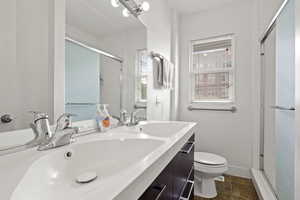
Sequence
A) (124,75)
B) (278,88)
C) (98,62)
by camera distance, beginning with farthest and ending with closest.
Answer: (278,88), (124,75), (98,62)

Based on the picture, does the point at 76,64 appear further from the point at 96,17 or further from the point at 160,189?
the point at 160,189

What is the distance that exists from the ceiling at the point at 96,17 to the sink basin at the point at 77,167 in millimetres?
722

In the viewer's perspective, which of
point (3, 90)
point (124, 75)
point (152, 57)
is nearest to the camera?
point (3, 90)

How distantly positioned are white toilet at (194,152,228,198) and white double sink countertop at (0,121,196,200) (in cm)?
104

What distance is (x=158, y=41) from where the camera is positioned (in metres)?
1.93

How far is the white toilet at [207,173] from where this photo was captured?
161 cm

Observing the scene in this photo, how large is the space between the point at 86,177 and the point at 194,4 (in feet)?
8.47

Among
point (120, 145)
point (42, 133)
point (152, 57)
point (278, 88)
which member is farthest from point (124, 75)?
point (278, 88)

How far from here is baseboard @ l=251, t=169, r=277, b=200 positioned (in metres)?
1.51

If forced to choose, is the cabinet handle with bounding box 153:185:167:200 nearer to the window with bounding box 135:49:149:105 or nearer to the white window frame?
the window with bounding box 135:49:149:105

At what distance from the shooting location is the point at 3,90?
0.61m

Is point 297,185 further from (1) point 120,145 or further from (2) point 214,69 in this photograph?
(2) point 214,69

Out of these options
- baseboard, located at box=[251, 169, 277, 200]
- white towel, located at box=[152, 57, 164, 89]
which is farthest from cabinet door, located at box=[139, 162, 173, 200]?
baseboard, located at box=[251, 169, 277, 200]

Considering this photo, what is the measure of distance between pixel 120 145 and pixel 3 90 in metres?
0.56
